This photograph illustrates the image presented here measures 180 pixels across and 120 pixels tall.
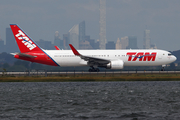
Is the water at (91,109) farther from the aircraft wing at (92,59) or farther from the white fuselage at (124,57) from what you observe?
the white fuselage at (124,57)

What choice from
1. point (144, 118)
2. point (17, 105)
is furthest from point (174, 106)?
point (17, 105)

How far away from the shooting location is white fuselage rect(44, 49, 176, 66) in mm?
70625

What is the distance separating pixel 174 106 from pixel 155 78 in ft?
101

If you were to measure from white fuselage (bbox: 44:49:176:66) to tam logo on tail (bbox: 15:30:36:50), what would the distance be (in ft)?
13.1

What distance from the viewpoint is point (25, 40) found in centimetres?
7388

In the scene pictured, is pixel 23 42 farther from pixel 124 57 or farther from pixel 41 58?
pixel 124 57

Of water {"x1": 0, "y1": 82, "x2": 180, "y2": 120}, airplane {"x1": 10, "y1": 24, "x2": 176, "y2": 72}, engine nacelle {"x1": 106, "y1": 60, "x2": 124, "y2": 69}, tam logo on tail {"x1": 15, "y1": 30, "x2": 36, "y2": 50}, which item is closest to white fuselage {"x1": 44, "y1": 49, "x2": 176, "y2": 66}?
airplane {"x1": 10, "y1": 24, "x2": 176, "y2": 72}

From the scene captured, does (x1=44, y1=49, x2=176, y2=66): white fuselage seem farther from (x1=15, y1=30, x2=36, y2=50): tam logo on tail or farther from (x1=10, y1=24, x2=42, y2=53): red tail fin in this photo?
(x1=15, y1=30, x2=36, y2=50): tam logo on tail

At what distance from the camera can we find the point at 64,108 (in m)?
30.7

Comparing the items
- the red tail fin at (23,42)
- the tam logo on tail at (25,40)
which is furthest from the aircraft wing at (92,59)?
the tam logo on tail at (25,40)

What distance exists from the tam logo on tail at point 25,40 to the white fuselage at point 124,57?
13.1 feet

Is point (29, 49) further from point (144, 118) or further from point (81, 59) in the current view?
point (144, 118)

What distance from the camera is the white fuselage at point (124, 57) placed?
2781 inches

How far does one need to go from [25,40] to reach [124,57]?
22669 mm
